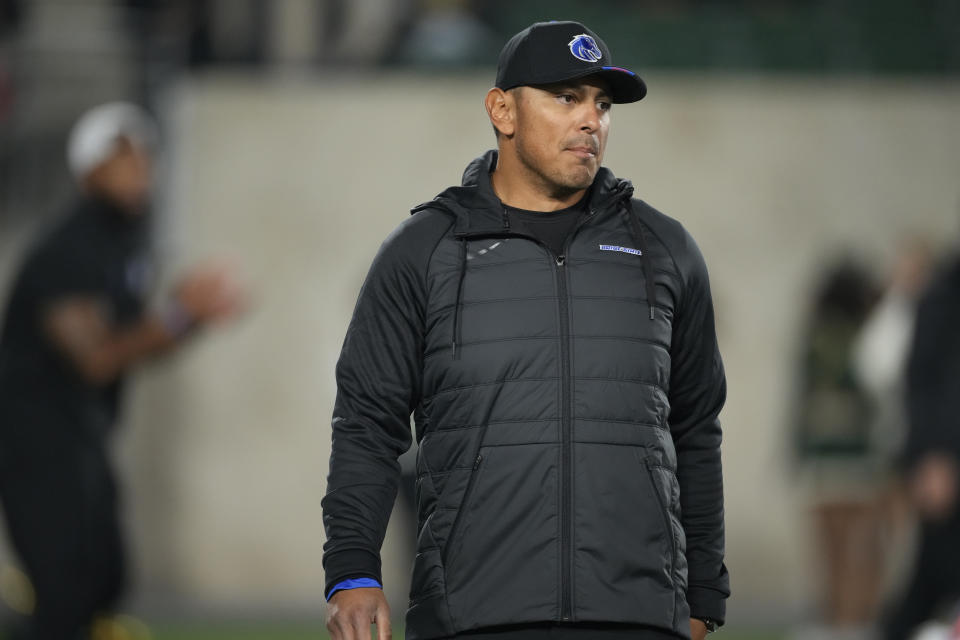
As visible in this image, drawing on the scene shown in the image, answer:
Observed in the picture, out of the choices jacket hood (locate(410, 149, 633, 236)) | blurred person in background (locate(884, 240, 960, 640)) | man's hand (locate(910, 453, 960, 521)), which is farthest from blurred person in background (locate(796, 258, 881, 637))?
jacket hood (locate(410, 149, 633, 236))

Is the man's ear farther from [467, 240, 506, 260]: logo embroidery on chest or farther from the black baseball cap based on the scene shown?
[467, 240, 506, 260]: logo embroidery on chest

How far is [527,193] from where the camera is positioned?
4074 millimetres

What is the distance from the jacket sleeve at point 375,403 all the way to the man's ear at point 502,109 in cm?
34

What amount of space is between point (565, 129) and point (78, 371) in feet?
13.3

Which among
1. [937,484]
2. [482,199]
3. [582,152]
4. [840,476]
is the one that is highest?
[582,152]

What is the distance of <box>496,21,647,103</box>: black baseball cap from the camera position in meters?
3.91

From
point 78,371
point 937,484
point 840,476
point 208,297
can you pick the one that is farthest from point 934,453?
point 840,476

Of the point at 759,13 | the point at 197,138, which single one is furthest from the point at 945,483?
the point at 759,13

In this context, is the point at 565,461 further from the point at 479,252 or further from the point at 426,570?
the point at 479,252

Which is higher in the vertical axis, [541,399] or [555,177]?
[555,177]

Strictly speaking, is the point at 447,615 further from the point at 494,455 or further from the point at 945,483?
the point at 945,483

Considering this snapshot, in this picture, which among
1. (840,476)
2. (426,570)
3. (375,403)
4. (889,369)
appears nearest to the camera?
(426,570)

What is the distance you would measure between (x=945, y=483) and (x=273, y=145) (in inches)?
324

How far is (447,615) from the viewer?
373cm
